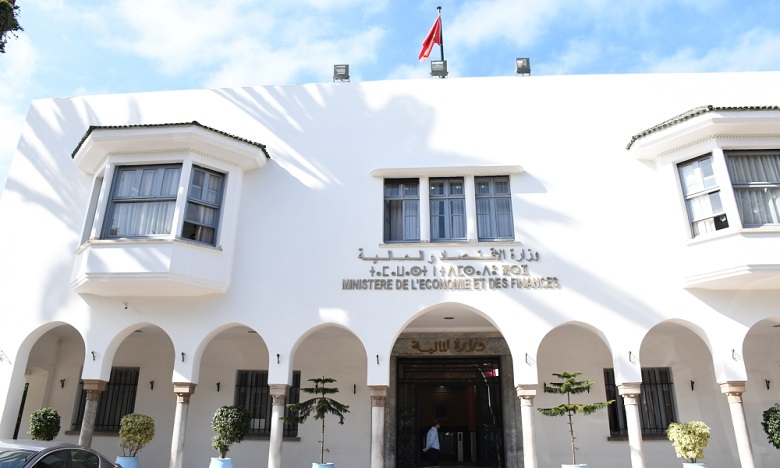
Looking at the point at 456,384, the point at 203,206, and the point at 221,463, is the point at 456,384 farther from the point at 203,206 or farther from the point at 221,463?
the point at 203,206

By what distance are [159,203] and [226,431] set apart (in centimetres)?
477

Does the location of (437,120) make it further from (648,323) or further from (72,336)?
(72,336)

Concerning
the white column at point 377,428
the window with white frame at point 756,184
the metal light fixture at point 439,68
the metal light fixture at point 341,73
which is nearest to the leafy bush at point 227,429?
the white column at point 377,428

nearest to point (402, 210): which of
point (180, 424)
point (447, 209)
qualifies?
point (447, 209)

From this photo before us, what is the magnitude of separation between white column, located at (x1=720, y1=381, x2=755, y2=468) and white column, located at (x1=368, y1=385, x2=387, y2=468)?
20.5 ft

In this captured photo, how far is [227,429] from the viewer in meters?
10.7

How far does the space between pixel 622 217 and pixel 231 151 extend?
8208 millimetres

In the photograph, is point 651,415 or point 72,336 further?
point 72,336

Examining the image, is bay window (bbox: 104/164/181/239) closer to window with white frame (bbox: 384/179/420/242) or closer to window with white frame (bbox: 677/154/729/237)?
window with white frame (bbox: 384/179/420/242)

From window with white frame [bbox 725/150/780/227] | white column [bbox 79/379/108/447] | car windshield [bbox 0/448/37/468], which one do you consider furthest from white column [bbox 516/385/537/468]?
white column [bbox 79/379/108/447]

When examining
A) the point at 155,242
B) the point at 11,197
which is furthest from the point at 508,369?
the point at 11,197

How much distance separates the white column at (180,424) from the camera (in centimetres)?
1048

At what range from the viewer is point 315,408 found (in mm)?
10711

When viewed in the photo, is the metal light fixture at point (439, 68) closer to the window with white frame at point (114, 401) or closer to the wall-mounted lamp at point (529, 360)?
the wall-mounted lamp at point (529, 360)
